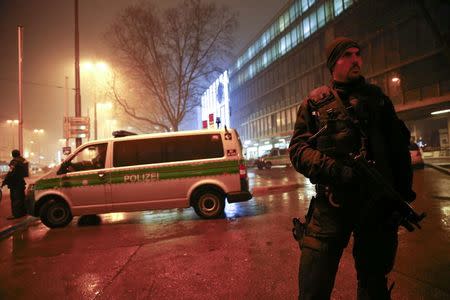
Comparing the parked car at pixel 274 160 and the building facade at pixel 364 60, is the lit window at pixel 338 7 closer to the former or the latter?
the building facade at pixel 364 60

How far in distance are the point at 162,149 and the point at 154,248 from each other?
3191 mm

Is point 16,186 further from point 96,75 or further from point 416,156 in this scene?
point 416,156

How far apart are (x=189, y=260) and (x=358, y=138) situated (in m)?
3.73

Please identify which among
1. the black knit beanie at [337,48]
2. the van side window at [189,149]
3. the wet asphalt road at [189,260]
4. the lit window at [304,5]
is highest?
the lit window at [304,5]

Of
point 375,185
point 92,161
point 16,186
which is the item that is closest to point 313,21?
point 92,161

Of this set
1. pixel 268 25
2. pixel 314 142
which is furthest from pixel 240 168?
pixel 268 25

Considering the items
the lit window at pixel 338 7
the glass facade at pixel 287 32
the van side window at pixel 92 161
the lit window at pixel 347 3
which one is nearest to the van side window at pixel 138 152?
the van side window at pixel 92 161

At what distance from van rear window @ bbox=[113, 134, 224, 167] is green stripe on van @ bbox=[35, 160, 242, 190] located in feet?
0.71

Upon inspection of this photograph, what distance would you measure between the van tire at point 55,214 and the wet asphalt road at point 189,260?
19cm

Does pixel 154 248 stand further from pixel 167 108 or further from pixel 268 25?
pixel 268 25

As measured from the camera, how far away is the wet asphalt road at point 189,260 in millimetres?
3971

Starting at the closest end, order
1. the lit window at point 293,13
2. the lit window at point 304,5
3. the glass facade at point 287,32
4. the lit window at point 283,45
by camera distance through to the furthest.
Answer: the glass facade at point 287,32, the lit window at point 304,5, the lit window at point 293,13, the lit window at point 283,45

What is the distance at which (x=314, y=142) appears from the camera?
2223 millimetres

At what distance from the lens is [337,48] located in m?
2.28
